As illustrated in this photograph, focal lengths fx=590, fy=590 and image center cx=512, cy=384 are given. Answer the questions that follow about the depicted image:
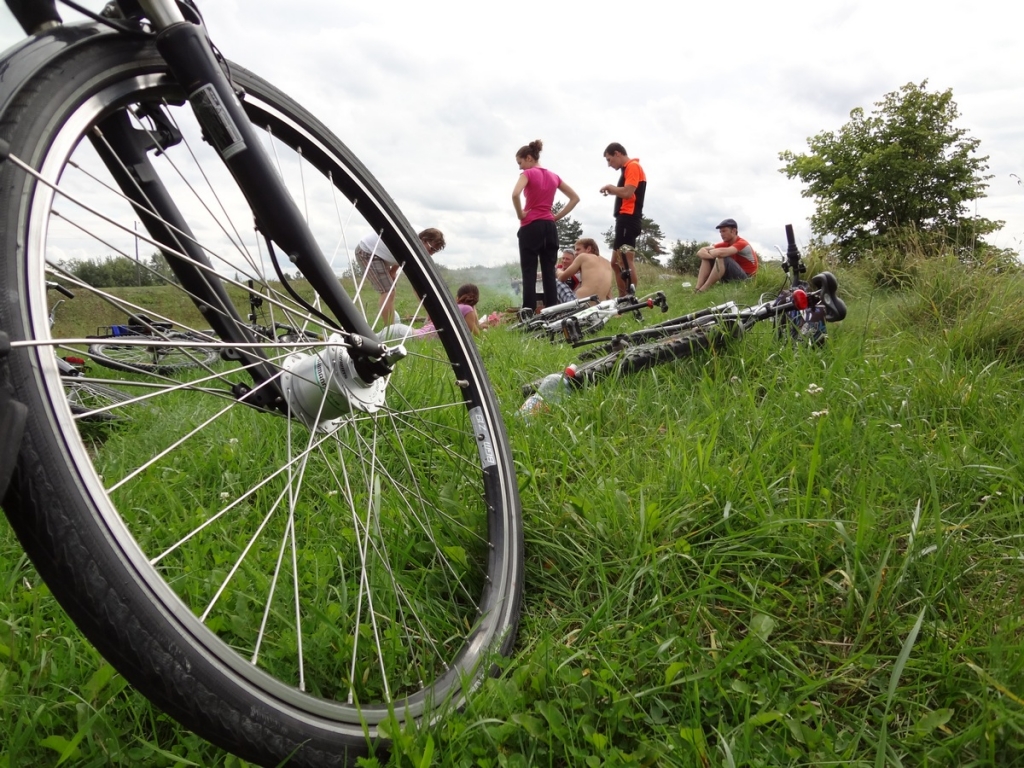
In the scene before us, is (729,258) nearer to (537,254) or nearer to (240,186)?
(537,254)

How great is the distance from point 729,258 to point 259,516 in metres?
8.20

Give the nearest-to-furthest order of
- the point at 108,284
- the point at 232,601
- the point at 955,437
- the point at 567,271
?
the point at 108,284, the point at 232,601, the point at 955,437, the point at 567,271

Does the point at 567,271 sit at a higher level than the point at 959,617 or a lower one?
higher

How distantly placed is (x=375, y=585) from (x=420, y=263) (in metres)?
0.78

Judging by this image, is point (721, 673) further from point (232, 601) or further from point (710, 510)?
point (232, 601)

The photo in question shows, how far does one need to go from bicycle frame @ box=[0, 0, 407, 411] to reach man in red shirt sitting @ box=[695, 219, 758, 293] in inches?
314

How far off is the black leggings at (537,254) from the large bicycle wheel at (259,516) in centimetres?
490

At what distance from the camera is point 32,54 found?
70 cm

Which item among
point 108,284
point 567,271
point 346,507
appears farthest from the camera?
point 567,271

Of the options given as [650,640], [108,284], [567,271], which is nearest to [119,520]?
[108,284]

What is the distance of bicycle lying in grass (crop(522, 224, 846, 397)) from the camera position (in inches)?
100

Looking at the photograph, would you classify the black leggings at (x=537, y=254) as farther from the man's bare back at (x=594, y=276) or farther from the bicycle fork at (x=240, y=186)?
the bicycle fork at (x=240, y=186)

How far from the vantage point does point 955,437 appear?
1.79m

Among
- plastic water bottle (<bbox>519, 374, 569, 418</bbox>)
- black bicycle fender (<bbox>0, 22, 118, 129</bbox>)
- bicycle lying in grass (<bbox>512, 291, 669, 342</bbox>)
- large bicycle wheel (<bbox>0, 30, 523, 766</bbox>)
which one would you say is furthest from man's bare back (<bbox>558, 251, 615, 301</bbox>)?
black bicycle fender (<bbox>0, 22, 118, 129</bbox>)
